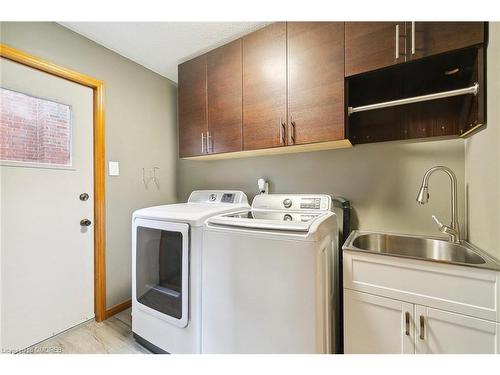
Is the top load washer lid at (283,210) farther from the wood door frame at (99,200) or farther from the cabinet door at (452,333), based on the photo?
the wood door frame at (99,200)

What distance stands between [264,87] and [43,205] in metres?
1.80

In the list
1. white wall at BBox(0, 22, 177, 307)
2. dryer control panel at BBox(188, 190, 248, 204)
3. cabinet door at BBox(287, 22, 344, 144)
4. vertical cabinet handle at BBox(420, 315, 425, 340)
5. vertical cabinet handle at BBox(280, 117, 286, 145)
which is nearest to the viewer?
vertical cabinet handle at BBox(420, 315, 425, 340)

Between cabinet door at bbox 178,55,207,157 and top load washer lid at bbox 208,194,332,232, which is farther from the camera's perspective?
cabinet door at bbox 178,55,207,157

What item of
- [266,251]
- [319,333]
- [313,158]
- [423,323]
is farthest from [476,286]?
[313,158]

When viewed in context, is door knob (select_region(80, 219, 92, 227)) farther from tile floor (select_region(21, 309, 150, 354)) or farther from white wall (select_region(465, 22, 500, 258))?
white wall (select_region(465, 22, 500, 258))

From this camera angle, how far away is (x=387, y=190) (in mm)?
1505

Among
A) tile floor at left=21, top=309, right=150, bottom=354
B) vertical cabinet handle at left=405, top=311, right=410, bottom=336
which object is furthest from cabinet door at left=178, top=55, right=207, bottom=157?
vertical cabinet handle at left=405, top=311, right=410, bottom=336

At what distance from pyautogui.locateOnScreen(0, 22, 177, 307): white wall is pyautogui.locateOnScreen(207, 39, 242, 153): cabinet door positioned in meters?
0.81

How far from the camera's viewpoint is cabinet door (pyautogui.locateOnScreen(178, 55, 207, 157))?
1.85m

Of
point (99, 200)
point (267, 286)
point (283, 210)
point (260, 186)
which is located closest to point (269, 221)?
point (267, 286)

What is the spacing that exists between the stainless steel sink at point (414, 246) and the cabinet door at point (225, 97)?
42.6 inches

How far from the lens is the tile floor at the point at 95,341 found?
1.48 metres
